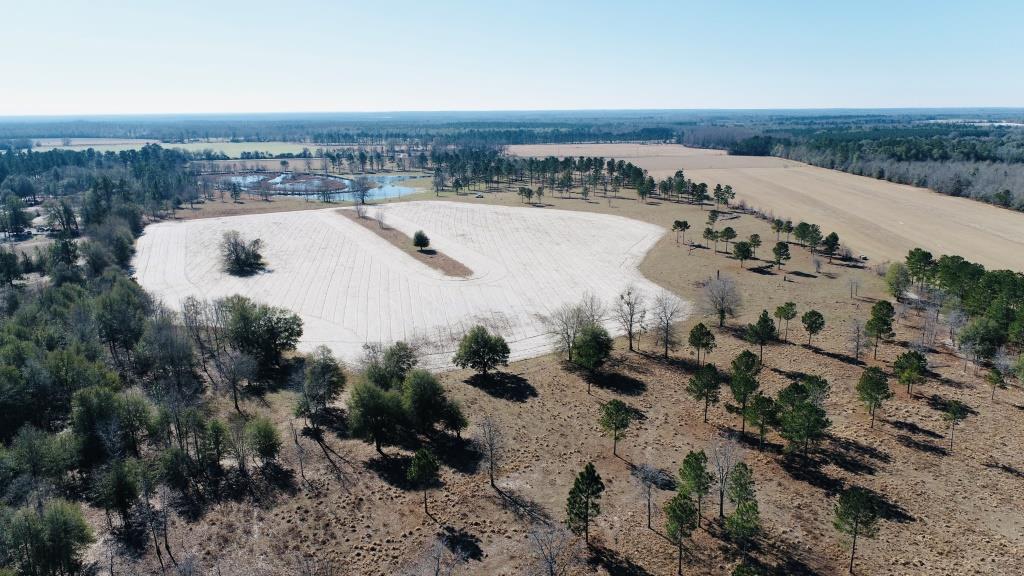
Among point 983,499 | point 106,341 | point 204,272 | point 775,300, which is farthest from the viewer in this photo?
point 204,272

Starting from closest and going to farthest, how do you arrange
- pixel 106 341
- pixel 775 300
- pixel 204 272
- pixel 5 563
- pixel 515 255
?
1. pixel 5 563
2. pixel 106 341
3. pixel 775 300
4. pixel 204 272
5. pixel 515 255

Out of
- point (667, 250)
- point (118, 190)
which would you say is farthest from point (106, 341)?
point (118, 190)

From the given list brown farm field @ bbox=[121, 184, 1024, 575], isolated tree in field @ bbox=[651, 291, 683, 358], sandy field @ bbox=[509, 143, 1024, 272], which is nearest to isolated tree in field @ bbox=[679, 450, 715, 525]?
brown farm field @ bbox=[121, 184, 1024, 575]

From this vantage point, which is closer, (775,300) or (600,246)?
(775,300)

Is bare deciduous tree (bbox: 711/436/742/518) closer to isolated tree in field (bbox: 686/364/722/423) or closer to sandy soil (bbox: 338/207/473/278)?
Result: isolated tree in field (bbox: 686/364/722/423)

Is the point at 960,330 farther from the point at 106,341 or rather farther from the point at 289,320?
the point at 106,341

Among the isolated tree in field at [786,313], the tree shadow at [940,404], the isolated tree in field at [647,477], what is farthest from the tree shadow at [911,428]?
the isolated tree in field at [647,477]

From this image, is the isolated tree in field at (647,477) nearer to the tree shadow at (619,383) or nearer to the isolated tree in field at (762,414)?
the isolated tree in field at (762,414)

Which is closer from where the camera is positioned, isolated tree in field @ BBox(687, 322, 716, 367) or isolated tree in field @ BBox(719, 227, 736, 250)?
isolated tree in field @ BBox(687, 322, 716, 367)
